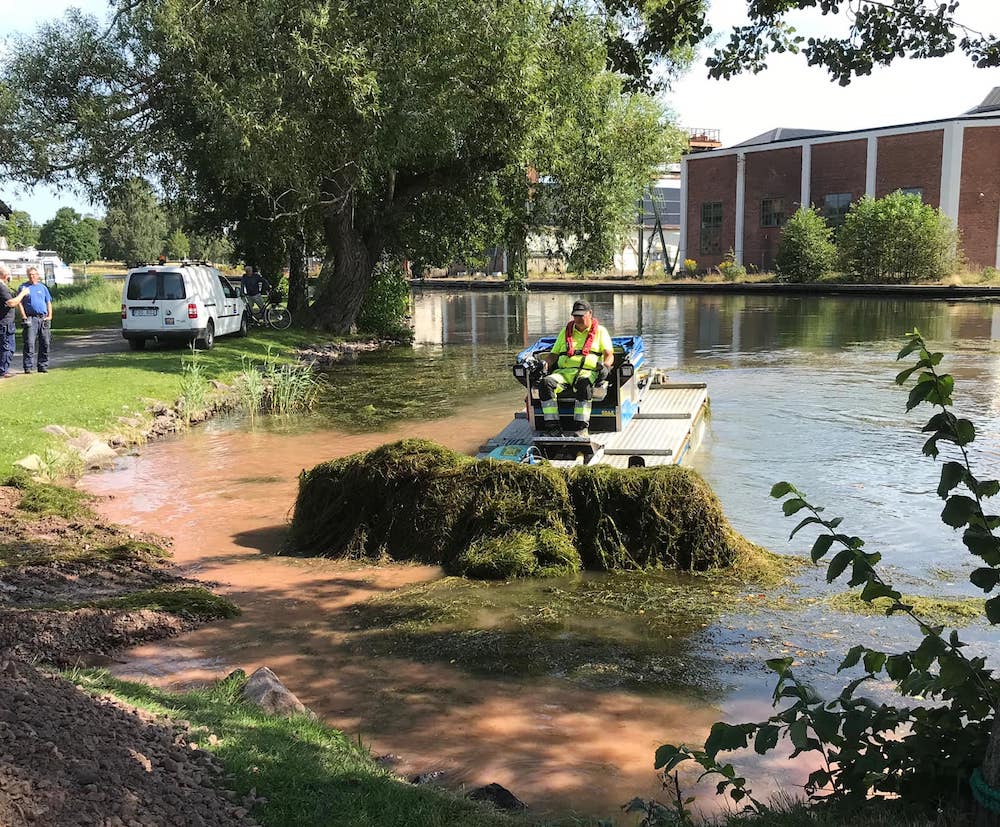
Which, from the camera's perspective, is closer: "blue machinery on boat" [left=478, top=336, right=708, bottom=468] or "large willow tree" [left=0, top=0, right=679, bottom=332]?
"blue machinery on boat" [left=478, top=336, right=708, bottom=468]

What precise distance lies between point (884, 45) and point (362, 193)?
21.7m

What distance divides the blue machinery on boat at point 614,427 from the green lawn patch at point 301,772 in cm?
552

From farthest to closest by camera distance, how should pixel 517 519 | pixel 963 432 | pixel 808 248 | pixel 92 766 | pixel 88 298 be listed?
pixel 808 248 < pixel 88 298 < pixel 517 519 < pixel 963 432 < pixel 92 766

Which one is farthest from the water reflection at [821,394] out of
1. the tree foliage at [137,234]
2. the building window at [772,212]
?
the tree foliage at [137,234]

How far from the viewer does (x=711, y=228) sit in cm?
6531

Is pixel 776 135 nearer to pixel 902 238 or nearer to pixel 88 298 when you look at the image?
pixel 902 238

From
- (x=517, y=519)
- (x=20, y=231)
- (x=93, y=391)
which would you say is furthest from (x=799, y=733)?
(x=20, y=231)

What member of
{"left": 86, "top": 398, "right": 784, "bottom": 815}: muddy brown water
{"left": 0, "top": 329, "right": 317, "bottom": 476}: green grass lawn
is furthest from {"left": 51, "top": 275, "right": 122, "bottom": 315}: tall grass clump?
{"left": 86, "top": 398, "right": 784, "bottom": 815}: muddy brown water

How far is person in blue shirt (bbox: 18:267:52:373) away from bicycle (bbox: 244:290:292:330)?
1098cm

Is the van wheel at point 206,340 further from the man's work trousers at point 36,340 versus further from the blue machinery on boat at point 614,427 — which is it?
the blue machinery on boat at point 614,427

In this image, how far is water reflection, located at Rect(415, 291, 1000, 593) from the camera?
420 inches

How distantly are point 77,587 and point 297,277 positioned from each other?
79.5 ft

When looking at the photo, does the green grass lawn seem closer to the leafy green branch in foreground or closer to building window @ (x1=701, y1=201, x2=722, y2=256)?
the leafy green branch in foreground

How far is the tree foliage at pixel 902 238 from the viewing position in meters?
47.7
